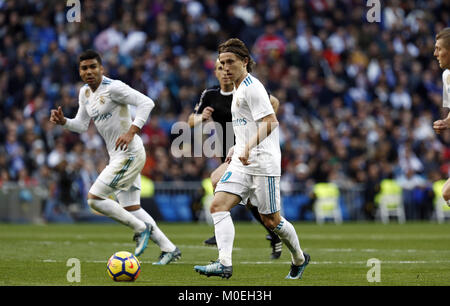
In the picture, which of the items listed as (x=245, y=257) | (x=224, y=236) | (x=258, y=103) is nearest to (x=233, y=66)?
(x=258, y=103)

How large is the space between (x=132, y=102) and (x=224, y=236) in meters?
3.14

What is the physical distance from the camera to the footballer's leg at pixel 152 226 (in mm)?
10820

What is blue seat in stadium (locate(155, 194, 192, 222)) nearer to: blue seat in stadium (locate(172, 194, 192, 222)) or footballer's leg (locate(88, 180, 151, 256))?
blue seat in stadium (locate(172, 194, 192, 222))

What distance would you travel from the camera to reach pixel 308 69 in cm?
2825

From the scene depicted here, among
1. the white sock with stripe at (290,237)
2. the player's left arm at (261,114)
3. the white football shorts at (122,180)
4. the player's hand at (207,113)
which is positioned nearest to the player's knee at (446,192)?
the white sock with stripe at (290,237)

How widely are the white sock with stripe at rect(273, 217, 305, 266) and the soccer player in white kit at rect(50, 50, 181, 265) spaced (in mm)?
2390

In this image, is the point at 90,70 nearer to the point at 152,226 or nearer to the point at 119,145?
the point at 119,145

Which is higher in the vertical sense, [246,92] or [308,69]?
[308,69]

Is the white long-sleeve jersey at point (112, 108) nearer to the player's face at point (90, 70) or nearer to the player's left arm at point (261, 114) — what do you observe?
the player's face at point (90, 70)

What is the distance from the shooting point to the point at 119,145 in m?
10.6

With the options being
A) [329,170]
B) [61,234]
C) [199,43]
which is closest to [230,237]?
[61,234]

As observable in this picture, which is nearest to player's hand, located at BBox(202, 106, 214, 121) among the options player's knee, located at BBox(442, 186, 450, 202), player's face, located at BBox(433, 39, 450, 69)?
player's face, located at BBox(433, 39, 450, 69)

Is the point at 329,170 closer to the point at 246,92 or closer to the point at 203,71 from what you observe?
the point at 203,71
